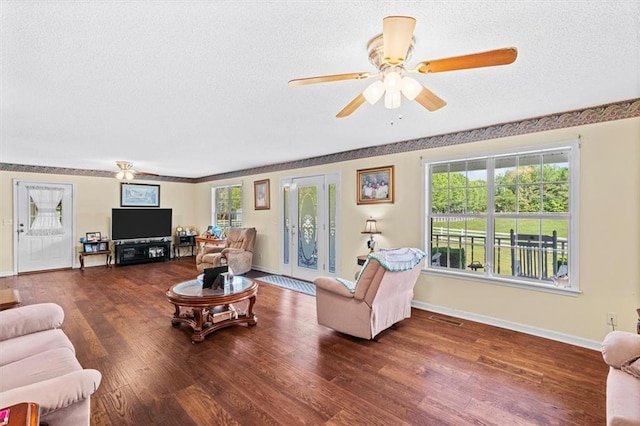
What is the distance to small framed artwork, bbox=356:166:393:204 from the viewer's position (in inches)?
176

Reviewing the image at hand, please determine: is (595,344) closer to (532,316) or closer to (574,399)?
(532,316)

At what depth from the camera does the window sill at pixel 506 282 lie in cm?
309

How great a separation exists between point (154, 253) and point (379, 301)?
6.76 metres

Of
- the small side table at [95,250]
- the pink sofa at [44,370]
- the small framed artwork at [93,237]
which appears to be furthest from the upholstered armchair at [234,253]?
the pink sofa at [44,370]

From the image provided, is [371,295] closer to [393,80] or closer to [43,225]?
[393,80]

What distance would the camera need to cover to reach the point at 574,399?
214 cm

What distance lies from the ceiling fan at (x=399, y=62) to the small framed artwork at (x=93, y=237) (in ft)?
24.7

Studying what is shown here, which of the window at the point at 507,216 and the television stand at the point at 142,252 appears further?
the television stand at the point at 142,252

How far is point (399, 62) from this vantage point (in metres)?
1.58

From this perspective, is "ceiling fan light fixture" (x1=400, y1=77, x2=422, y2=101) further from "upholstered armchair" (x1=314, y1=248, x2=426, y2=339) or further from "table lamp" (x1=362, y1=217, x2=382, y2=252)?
"table lamp" (x1=362, y1=217, x2=382, y2=252)

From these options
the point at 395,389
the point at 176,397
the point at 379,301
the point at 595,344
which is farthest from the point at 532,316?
the point at 176,397

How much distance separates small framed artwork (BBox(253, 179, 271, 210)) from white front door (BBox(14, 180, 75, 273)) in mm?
4312

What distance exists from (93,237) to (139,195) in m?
1.47

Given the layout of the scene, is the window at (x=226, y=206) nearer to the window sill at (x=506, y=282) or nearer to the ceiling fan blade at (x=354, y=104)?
the window sill at (x=506, y=282)
